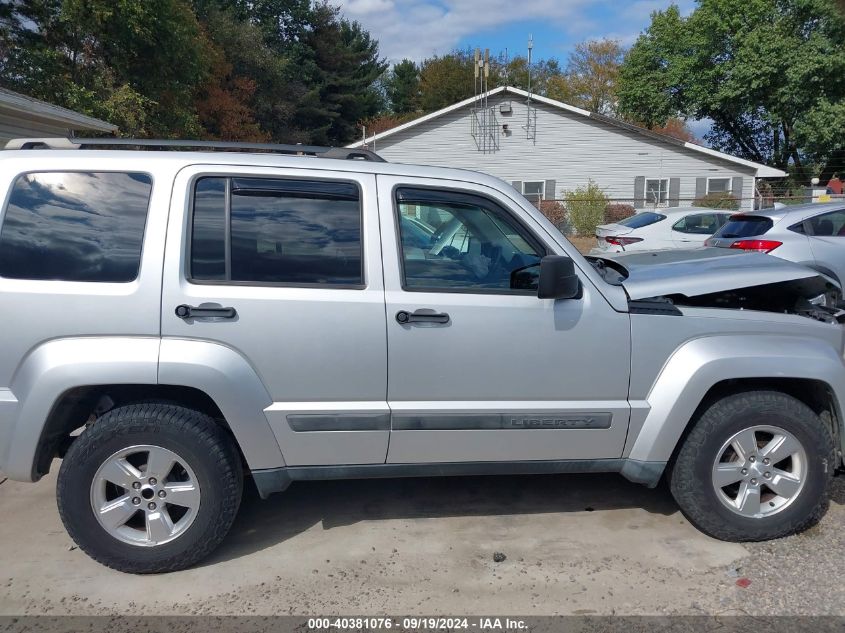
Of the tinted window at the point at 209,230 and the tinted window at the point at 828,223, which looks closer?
the tinted window at the point at 209,230

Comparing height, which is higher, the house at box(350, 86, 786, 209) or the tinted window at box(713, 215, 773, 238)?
the house at box(350, 86, 786, 209)

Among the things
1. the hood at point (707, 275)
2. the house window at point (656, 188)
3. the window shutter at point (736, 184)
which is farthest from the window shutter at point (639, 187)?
Result: the hood at point (707, 275)

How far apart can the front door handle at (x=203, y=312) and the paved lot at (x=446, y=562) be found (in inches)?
50.5

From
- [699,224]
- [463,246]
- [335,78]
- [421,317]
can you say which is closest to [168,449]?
[421,317]

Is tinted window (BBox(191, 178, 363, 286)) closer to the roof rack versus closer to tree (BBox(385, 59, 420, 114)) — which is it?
the roof rack

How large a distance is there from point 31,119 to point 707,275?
12539mm

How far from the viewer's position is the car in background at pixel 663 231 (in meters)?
13.8

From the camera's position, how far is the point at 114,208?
342 cm

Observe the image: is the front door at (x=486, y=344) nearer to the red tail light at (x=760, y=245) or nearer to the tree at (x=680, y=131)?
the red tail light at (x=760, y=245)

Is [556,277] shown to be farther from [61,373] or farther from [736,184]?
[736,184]

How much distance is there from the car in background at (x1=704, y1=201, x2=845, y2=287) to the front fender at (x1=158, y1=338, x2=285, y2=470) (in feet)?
24.1

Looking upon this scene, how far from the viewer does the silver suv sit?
334 centimetres

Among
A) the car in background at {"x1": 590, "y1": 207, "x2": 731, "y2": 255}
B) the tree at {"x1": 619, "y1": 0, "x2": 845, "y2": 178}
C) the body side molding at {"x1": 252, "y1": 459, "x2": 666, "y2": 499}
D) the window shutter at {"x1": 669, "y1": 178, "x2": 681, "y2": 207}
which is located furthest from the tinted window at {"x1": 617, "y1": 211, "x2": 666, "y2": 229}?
the tree at {"x1": 619, "y1": 0, "x2": 845, "y2": 178}

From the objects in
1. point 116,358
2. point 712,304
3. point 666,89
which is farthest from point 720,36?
point 116,358
